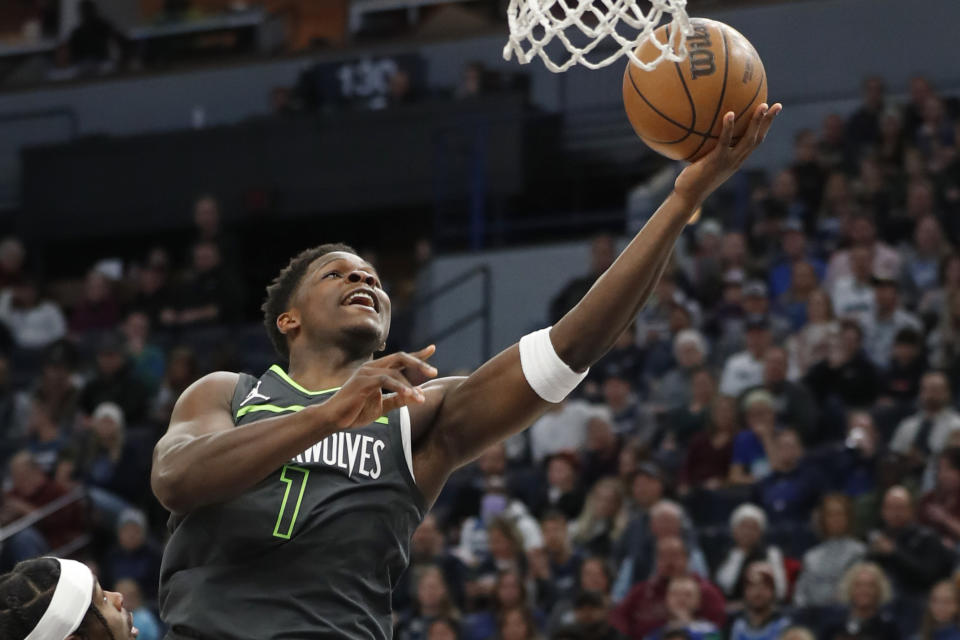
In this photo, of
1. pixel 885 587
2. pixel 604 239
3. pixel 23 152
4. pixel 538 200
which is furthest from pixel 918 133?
pixel 23 152

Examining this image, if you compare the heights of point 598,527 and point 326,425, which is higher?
point 326,425

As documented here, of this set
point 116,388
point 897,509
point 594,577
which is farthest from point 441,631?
point 116,388

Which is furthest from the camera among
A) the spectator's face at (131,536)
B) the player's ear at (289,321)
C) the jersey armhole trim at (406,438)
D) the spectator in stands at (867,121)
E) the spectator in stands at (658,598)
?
the spectator in stands at (867,121)

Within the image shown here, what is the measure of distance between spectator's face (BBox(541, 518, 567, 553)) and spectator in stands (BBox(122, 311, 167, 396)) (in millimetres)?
4619

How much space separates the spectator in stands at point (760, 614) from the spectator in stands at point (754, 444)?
4.44 feet

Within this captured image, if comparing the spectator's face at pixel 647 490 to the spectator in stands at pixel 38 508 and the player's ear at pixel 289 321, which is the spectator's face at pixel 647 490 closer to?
the spectator in stands at pixel 38 508

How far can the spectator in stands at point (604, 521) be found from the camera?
9.80 meters

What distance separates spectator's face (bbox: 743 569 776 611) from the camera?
27.9ft

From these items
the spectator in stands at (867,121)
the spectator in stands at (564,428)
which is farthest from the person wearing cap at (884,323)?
the spectator in stands at (867,121)

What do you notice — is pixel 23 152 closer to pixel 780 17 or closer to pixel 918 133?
pixel 780 17

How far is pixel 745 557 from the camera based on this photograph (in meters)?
9.04

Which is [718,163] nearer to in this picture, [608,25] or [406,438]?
[608,25]

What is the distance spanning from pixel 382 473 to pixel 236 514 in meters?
0.33

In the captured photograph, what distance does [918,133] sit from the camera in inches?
496
